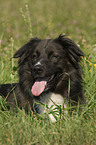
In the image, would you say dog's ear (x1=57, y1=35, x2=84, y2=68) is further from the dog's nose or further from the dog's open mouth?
the dog's nose

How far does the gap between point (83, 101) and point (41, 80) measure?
0.82 m

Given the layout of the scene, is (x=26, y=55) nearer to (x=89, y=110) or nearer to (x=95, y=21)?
(x=89, y=110)

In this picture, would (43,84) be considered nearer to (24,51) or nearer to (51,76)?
(51,76)

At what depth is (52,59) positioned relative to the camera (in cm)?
399

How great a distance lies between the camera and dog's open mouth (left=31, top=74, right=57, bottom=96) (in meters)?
3.88

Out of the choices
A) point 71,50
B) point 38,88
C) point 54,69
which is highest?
point 71,50

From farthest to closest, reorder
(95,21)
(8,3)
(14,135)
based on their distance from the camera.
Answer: (8,3)
(95,21)
(14,135)

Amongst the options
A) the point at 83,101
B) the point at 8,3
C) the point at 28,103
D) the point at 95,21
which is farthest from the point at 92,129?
the point at 8,3

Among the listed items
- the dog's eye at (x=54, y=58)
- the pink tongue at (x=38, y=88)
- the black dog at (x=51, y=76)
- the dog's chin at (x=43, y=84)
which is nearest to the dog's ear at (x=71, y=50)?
the black dog at (x=51, y=76)

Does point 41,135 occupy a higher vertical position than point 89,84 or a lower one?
lower

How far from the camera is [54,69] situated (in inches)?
154

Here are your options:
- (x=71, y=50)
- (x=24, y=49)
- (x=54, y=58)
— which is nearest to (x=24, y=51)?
(x=24, y=49)

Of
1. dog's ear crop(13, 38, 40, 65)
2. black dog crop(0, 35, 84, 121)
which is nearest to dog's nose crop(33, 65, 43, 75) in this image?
black dog crop(0, 35, 84, 121)

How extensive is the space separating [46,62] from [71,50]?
1.78 feet
